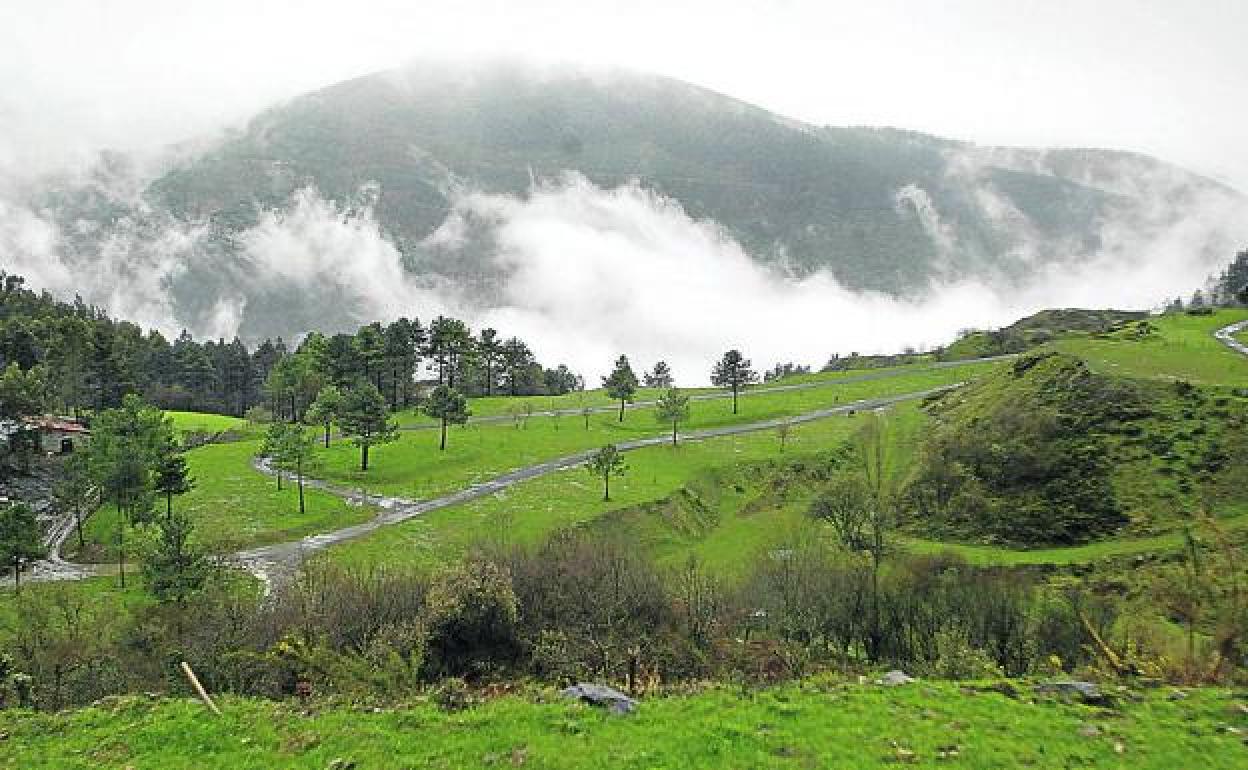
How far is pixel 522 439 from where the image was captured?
108812 millimetres

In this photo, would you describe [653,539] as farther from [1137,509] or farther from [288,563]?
[1137,509]

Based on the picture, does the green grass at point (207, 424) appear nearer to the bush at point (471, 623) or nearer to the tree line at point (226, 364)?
the tree line at point (226, 364)

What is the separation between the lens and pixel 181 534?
44.1 meters

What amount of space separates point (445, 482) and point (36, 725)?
66.9 meters

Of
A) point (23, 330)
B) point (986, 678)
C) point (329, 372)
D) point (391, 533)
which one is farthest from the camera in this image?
point (329, 372)

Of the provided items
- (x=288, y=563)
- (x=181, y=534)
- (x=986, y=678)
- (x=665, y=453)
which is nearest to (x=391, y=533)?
(x=288, y=563)

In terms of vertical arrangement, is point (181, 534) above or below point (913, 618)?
above

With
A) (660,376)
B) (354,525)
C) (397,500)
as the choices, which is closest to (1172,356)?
(397,500)

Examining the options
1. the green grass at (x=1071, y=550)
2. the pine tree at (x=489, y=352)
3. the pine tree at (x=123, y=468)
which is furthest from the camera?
the pine tree at (x=489, y=352)

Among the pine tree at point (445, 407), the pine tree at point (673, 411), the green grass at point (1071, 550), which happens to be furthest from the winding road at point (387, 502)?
the green grass at point (1071, 550)

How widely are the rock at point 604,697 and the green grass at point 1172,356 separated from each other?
69158 millimetres

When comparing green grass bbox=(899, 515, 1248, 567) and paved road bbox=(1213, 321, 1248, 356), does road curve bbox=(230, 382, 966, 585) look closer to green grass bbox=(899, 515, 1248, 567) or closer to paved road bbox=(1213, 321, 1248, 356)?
paved road bbox=(1213, 321, 1248, 356)

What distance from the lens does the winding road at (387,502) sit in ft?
191

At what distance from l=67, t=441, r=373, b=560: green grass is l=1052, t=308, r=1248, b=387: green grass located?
79.1 metres
